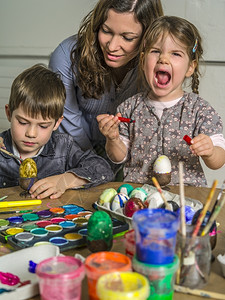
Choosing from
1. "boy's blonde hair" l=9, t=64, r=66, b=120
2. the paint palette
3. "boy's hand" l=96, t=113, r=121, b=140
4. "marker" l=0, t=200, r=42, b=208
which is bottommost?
"marker" l=0, t=200, r=42, b=208

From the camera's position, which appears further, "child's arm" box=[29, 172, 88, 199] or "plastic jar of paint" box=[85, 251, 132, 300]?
"child's arm" box=[29, 172, 88, 199]

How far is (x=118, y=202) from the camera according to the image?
109 cm

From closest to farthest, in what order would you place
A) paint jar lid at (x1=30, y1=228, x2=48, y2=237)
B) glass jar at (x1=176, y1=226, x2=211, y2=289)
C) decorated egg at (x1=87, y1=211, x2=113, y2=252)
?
glass jar at (x1=176, y1=226, x2=211, y2=289)
decorated egg at (x1=87, y1=211, x2=113, y2=252)
paint jar lid at (x1=30, y1=228, x2=48, y2=237)

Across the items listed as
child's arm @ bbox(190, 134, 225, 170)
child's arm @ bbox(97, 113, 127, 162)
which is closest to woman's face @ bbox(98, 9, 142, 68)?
child's arm @ bbox(97, 113, 127, 162)

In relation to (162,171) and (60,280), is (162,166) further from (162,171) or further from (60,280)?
(60,280)

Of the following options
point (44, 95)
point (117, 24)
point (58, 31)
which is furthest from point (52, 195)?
point (58, 31)

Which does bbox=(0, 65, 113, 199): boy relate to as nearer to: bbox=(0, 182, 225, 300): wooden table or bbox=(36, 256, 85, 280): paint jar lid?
bbox=(0, 182, 225, 300): wooden table

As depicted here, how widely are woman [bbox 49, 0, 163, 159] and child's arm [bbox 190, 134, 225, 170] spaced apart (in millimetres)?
566

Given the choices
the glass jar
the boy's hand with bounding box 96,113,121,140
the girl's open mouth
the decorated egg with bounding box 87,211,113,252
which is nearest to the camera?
the glass jar

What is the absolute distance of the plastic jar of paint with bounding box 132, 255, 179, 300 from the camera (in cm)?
65

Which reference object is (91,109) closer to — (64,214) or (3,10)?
(64,214)

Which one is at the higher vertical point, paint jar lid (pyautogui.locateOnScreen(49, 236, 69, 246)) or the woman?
the woman

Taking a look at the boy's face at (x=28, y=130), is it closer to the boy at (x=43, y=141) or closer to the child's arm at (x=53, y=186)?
the boy at (x=43, y=141)

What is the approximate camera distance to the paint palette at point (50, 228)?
908mm
